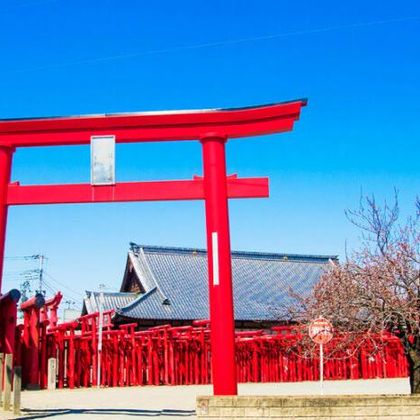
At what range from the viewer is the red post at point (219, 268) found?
453 inches

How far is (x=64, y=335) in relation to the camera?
78.0 ft

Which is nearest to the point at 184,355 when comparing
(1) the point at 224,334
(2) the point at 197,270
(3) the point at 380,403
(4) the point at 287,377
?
(4) the point at 287,377

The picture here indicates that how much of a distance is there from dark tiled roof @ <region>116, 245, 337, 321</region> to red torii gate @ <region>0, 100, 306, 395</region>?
61.6 ft

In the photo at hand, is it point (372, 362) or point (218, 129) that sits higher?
point (218, 129)

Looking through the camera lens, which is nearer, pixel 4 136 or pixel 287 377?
pixel 4 136

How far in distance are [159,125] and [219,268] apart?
3.39m

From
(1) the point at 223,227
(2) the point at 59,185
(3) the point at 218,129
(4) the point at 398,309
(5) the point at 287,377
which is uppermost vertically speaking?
(3) the point at 218,129

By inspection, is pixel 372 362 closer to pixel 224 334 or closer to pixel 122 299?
pixel 122 299

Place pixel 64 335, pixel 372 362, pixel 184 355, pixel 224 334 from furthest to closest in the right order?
pixel 372 362 < pixel 184 355 < pixel 64 335 < pixel 224 334

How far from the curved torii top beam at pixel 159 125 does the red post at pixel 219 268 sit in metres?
0.37

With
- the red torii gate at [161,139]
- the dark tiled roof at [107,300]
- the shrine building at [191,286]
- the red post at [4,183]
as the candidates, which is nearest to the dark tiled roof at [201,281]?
the shrine building at [191,286]

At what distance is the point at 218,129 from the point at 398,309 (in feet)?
17.0

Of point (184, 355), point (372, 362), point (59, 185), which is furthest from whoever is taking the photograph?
point (372, 362)

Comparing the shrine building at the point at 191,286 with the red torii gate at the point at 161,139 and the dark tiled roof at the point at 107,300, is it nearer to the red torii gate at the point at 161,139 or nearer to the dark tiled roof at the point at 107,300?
the dark tiled roof at the point at 107,300
